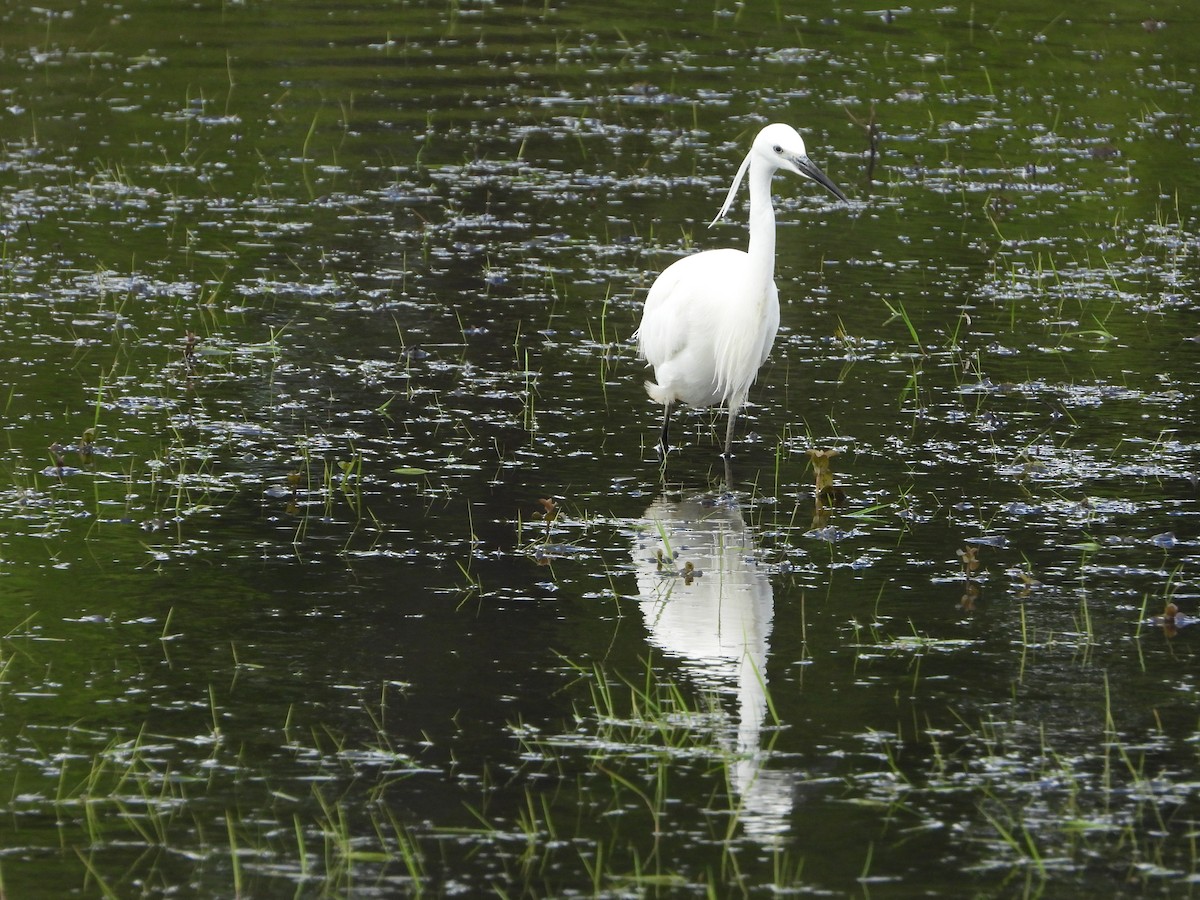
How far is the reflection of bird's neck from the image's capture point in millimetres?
8367

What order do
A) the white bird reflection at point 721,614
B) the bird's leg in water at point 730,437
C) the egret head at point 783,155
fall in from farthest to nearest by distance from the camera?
the bird's leg in water at point 730,437 < the egret head at point 783,155 < the white bird reflection at point 721,614

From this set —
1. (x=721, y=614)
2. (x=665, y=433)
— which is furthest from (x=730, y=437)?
(x=721, y=614)

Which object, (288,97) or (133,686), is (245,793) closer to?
(133,686)

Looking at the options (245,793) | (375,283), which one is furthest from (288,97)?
(245,793)

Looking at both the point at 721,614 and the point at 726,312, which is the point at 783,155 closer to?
the point at 726,312

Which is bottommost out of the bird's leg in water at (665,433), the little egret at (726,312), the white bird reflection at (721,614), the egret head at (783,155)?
the white bird reflection at (721,614)

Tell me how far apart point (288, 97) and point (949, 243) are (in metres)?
6.87

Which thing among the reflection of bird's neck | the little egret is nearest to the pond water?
the little egret

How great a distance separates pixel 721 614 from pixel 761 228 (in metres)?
2.37

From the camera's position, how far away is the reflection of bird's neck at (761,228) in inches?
329

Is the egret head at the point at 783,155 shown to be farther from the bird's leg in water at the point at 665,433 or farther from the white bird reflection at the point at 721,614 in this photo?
the white bird reflection at the point at 721,614

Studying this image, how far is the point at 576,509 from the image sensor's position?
7863 mm

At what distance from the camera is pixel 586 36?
1920 cm

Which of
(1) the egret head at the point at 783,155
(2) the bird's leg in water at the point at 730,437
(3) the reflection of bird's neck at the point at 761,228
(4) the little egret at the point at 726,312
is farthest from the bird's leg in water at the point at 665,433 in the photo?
(1) the egret head at the point at 783,155
